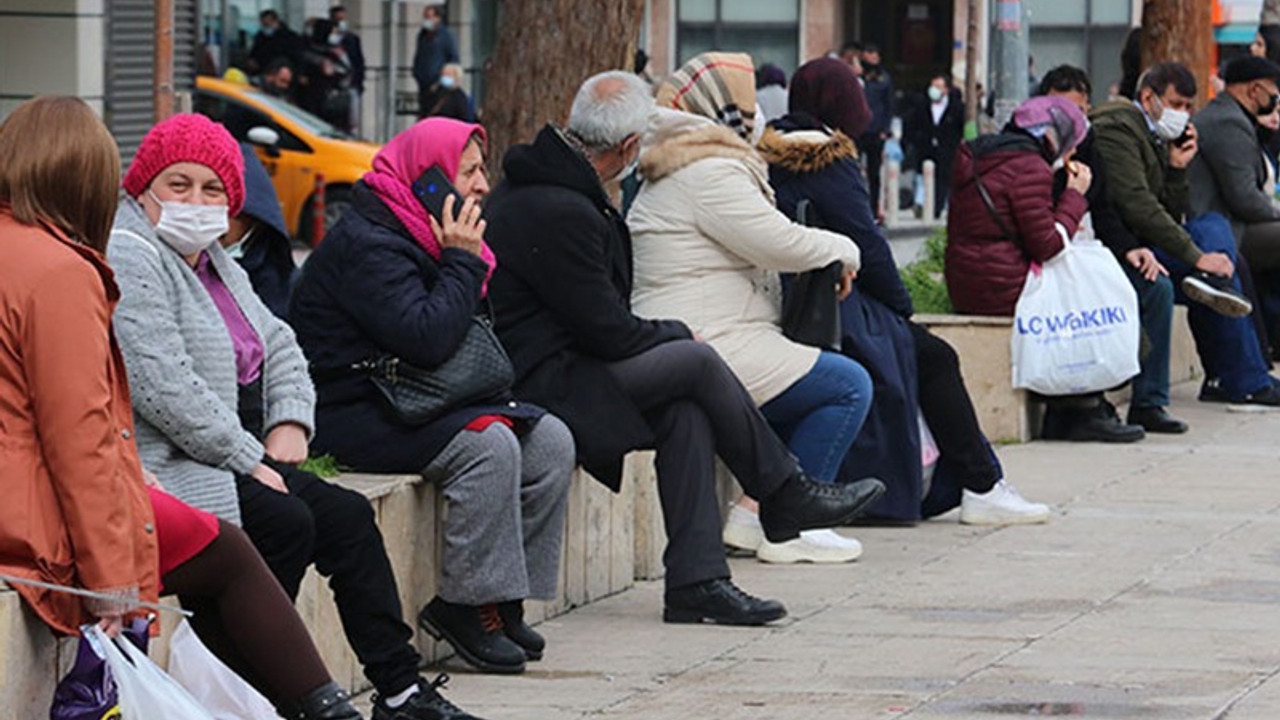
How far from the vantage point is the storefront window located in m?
52.8

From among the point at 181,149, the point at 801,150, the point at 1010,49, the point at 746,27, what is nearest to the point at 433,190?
the point at 181,149

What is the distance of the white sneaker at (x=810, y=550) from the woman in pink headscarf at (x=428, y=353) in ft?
6.61

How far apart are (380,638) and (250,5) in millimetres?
30639

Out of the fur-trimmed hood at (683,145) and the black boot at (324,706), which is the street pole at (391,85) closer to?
the fur-trimmed hood at (683,145)

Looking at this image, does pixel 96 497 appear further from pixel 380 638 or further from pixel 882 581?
pixel 882 581

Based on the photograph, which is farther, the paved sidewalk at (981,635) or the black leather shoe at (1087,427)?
the black leather shoe at (1087,427)

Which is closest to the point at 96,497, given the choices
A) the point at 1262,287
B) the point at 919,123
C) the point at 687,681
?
the point at 687,681

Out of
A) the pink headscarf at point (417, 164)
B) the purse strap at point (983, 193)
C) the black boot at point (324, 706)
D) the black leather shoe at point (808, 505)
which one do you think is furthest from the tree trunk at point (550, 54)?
the black boot at point (324, 706)

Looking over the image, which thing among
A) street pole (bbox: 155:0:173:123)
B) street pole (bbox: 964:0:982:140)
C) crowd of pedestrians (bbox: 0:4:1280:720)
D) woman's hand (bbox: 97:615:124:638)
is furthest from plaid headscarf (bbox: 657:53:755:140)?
street pole (bbox: 964:0:982:140)

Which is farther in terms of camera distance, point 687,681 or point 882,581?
point 882,581

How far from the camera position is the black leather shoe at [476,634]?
25.4 ft

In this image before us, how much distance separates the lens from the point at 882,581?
934cm

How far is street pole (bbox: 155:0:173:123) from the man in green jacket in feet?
13.5

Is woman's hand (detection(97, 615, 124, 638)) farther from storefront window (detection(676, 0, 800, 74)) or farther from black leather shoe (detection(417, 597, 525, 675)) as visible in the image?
storefront window (detection(676, 0, 800, 74))
